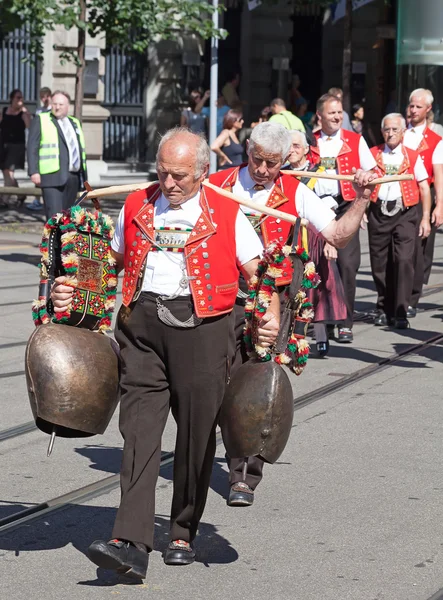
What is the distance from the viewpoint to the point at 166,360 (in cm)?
518

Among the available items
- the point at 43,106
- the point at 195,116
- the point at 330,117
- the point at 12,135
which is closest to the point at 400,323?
the point at 330,117

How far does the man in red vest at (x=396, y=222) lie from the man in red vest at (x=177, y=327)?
6.31m

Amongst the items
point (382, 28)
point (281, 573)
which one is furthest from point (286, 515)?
point (382, 28)

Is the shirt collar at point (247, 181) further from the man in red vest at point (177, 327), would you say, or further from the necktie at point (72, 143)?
the necktie at point (72, 143)

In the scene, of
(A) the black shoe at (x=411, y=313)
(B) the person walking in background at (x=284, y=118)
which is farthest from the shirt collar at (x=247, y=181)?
(B) the person walking in background at (x=284, y=118)

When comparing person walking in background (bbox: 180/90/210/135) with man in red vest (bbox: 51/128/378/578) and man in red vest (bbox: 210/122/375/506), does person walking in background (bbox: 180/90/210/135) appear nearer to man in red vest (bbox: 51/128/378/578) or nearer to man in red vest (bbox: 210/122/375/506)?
man in red vest (bbox: 210/122/375/506)

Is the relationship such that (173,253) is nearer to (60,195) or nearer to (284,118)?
(60,195)

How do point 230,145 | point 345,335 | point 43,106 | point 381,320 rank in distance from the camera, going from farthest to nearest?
point 43,106 → point 230,145 → point 381,320 → point 345,335

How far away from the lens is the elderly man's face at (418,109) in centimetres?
1202

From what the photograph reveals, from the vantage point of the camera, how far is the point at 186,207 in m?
5.25

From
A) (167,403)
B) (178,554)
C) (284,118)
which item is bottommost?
(178,554)

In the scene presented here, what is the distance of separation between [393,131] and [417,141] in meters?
0.70

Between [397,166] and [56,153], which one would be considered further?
[56,153]

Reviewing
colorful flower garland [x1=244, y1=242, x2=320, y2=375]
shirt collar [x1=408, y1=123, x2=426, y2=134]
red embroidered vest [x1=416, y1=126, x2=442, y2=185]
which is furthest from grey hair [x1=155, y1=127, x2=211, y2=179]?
shirt collar [x1=408, y1=123, x2=426, y2=134]
